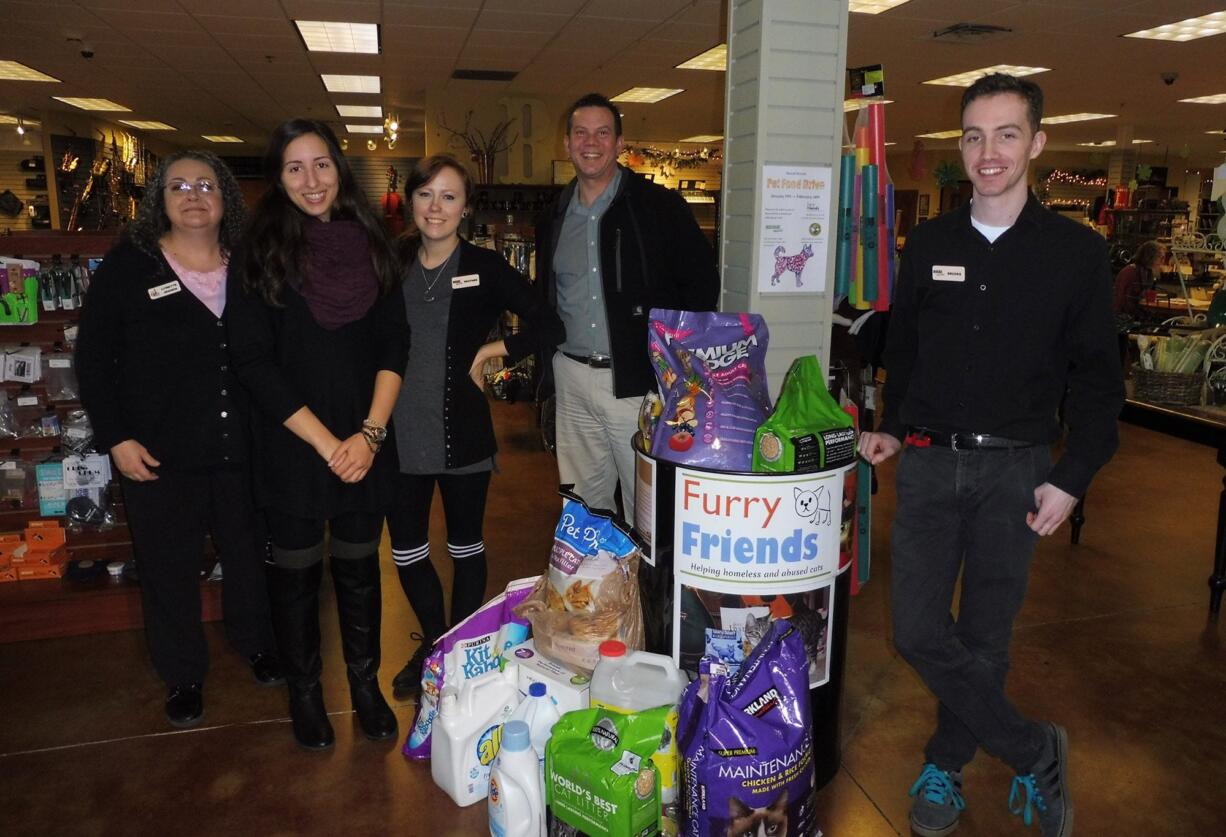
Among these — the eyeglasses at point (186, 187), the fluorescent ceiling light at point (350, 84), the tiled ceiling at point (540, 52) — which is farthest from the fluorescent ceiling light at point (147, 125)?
the eyeglasses at point (186, 187)

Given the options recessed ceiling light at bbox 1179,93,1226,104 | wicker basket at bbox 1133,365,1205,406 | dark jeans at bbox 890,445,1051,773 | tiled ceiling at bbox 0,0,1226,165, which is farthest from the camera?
recessed ceiling light at bbox 1179,93,1226,104

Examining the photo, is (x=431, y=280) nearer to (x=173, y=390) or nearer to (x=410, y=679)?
(x=173, y=390)

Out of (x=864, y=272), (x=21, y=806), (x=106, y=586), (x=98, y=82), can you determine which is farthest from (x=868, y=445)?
(x=98, y=82)

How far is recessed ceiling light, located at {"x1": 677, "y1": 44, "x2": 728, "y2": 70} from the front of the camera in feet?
26.5

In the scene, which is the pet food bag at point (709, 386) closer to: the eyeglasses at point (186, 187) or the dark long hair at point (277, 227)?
the dark long hair at point (277, 227)

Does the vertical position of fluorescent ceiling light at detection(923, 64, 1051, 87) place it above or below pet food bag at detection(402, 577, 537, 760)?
above

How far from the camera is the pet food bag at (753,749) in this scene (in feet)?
5.44

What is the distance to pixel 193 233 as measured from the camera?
91.2 inches

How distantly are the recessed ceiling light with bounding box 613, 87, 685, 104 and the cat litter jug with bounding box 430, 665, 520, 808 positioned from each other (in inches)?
365

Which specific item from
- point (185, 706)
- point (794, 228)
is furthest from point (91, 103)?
point (794, 228)

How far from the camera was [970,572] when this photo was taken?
186cm

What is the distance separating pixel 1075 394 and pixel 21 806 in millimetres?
2558

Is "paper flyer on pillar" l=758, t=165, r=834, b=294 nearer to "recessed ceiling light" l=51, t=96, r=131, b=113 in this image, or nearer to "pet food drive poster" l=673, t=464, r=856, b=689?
"pet food drive poster" l=673, t=464, r=856, b=689

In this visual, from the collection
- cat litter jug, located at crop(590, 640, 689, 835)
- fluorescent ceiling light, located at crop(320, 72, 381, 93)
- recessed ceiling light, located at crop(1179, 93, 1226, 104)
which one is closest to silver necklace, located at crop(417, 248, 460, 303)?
cat litter jug, located at crop(590, 640, 689, 835)
